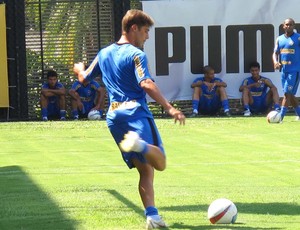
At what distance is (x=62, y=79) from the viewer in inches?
1005

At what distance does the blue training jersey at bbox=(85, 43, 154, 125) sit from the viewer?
330 inches

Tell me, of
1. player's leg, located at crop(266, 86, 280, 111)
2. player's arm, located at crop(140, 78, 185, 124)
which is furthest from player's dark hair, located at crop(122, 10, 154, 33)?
player's leg, located at crop(266, 86, 280, 111)

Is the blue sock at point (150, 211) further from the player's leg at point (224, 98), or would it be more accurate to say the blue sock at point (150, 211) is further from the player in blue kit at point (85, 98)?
the player's leg at point (224, 98)

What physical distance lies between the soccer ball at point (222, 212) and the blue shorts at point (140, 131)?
2.43ft

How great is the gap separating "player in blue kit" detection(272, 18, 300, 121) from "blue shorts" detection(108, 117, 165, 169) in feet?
43.8

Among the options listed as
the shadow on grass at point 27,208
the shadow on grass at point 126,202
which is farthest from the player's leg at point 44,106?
the shadow on grass at point 126,202

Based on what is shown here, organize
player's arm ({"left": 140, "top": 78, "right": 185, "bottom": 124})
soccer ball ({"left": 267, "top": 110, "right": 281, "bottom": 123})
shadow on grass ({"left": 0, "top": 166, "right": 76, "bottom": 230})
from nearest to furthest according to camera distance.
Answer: player's arm ({"left": 140, "top": 78, "right": 185, "bottom": 124}) < shadow on grass ({"left": 0, "top": 166, "right": 76, "bottom": 230}) < soccer ball ({"left": 267, "top": 110, "right": 281, "bottom": 123})

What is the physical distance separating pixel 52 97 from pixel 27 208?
1492cm

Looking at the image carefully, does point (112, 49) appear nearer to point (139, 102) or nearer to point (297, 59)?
point (139, 102)

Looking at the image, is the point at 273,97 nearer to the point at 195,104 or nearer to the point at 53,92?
the point at 195,104

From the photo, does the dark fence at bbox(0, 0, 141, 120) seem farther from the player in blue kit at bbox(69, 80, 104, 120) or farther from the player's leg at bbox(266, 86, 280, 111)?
the player's leg at bbox(266, 86, 280, 111)

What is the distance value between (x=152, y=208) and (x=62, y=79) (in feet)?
56.9

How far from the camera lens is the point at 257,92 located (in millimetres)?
25234

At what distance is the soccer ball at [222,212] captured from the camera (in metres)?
8.49
